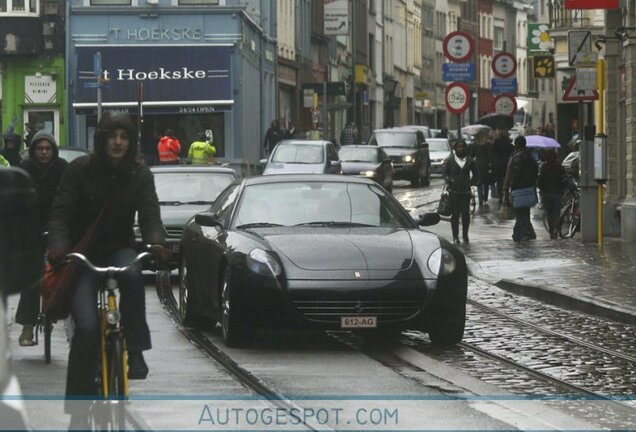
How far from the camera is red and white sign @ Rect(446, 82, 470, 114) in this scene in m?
35.7

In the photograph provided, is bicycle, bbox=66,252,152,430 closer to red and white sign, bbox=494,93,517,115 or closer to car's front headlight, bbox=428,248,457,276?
car's front headlight, bbox=428,248,457,276

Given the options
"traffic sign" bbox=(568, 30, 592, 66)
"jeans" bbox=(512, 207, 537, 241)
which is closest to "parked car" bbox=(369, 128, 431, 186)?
"jeans" bbox=(512, 207, 537, 241)

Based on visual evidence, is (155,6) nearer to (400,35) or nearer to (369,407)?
(369,407)

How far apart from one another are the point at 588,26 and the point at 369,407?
4687 centimetres

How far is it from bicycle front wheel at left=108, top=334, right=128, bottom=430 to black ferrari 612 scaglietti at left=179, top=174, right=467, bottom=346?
5231mm

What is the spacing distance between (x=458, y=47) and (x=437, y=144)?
33206mm

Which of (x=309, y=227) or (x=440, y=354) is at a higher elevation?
(x=309, y=227)

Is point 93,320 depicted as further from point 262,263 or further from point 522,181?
point 522,181

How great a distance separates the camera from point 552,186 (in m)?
30.8

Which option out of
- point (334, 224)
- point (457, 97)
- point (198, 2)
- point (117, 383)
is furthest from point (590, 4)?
point (198, 2)

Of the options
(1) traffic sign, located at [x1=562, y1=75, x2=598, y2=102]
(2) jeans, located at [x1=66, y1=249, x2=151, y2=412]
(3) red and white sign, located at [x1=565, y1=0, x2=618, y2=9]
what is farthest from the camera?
(1) traffic sign, located at [x1=562, y1=75, x2=598, y2=102]

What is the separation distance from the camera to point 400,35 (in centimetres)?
10944

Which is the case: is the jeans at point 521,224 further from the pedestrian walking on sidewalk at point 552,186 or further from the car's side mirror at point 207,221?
the car's side mirror at point 207,221

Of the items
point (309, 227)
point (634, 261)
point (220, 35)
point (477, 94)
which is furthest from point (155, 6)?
point (477, 94)
